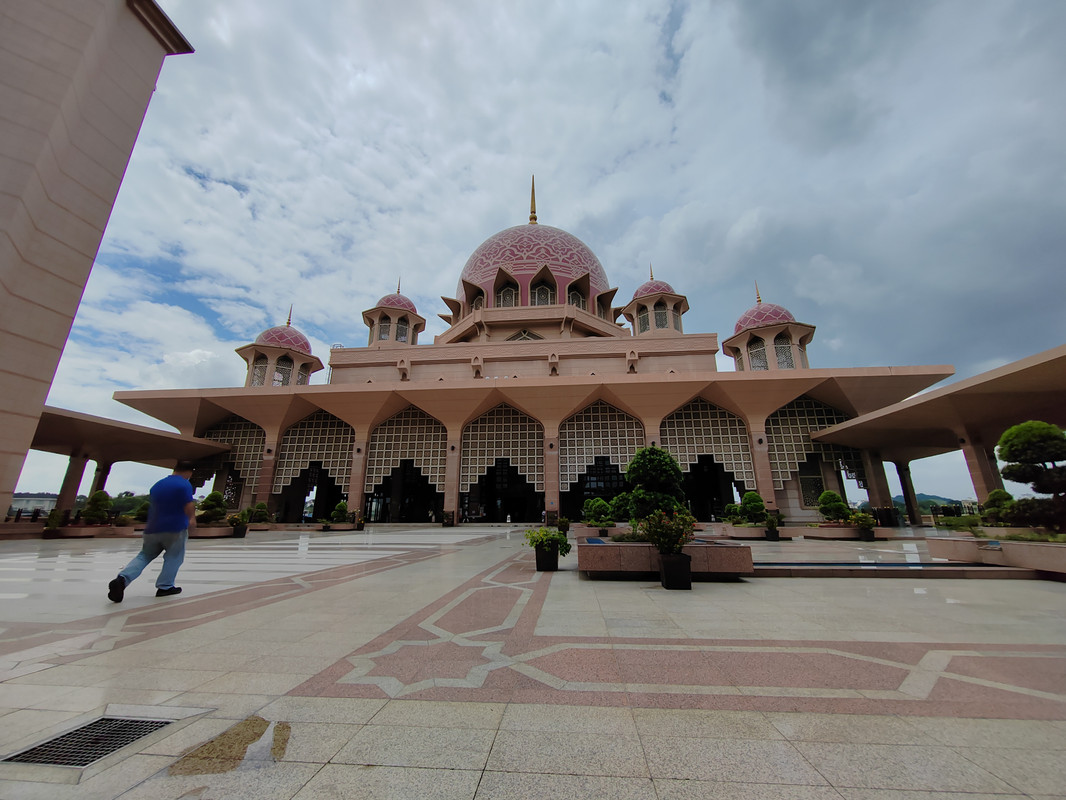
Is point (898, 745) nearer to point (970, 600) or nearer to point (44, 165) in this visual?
point (970, 600)

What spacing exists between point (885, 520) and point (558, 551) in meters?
18.9

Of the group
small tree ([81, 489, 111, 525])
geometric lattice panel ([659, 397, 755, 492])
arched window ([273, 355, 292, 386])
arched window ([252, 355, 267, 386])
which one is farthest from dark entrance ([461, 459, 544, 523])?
small tree ([81, 489, 111, 525])

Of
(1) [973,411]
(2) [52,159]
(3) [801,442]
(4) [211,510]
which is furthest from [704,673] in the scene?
(3) [801,442]

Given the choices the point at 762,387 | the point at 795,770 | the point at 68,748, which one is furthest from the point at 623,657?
the point at 762,387

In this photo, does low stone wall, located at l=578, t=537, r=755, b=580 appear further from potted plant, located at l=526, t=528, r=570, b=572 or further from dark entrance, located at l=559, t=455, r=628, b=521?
dark entrance, located at l=559, t=455, r=628, b=521

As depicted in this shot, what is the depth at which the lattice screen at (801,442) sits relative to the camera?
23.1 meters

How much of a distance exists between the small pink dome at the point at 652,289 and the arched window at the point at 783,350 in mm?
7519

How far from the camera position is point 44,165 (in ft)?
20.9

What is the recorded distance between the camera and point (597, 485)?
27.7 metres

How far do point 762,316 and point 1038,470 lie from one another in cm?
1957

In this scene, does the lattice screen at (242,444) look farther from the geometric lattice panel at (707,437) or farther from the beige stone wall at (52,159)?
the geometric lattice panel at (707,437)

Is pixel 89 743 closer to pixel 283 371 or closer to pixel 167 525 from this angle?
pixel 167 525

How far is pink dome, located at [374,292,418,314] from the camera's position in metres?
33.3

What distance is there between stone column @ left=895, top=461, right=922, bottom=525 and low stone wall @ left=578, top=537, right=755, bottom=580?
24161 millimetres
